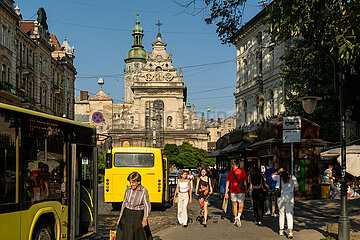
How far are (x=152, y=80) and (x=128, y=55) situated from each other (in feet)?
146

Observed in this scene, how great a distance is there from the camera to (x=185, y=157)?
78812 millimetres

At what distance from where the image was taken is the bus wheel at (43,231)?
341 inches

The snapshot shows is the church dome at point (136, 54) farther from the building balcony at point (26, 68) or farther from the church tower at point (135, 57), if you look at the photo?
the building balcony at point (26, 68)

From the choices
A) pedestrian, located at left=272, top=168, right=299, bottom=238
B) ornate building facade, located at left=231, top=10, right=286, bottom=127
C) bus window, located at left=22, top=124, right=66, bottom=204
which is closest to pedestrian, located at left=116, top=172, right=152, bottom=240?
bus window, located at left=22, top=124, right=66, bottom=204

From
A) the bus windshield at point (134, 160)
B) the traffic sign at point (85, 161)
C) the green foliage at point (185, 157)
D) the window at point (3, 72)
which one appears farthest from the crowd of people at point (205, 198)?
the green foliage at point (185, 157)

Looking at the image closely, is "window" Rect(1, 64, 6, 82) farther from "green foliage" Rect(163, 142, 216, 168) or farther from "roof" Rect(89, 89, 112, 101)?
"roof" Rect(89, 89, 112, 101)

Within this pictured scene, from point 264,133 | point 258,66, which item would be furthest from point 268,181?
point 258,66

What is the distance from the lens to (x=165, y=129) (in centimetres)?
9769

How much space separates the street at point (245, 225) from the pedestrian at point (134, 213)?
381cm

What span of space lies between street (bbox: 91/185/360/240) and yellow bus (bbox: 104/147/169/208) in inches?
29.5

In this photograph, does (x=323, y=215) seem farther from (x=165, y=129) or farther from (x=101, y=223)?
(x=165, y=129)

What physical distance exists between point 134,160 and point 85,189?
890 cm

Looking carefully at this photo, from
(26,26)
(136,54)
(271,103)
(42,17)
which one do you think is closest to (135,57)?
(136,54)

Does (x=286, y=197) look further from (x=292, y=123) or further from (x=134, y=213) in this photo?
(x=134, y=213)
